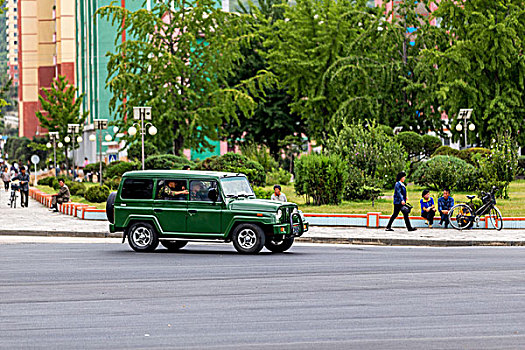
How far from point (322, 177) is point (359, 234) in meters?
8.60

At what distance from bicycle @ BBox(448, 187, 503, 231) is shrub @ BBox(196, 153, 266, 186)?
13.4m

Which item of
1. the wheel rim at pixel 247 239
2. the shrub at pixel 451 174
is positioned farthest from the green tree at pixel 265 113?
the wheel rim at pixel 247 239

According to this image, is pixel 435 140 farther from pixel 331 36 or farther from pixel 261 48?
pixel 261 48

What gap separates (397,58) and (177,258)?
146 ft

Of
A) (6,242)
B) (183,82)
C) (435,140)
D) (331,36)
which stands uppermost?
(331,36)

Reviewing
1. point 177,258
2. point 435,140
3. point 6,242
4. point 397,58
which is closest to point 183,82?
point 397,58

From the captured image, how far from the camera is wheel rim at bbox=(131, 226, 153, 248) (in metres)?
19.5

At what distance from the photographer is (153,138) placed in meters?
56.6

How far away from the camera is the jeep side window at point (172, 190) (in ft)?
62.4

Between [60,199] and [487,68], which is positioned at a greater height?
[487,68]

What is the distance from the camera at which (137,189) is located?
63.6 ft

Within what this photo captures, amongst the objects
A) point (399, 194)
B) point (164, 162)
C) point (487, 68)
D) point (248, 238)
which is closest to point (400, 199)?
point (399, 194)

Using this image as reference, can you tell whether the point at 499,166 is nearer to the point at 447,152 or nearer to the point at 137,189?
the point at 447,152

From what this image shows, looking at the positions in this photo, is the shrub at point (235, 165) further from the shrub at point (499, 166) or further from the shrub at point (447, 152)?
the shrub at point (499, 166)
